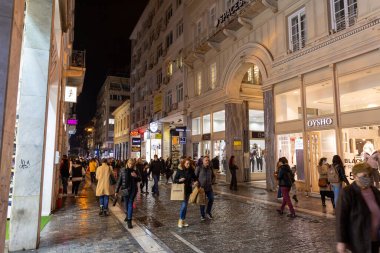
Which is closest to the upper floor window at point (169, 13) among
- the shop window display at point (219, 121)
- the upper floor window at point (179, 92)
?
the upper floor window at point (179, 92)

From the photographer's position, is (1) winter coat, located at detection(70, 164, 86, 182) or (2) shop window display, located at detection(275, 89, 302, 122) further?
(1) winter coat, located at detection(70, 164, 86, 182)

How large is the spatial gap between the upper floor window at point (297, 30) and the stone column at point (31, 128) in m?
11.5

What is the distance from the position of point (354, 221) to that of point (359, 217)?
69mm

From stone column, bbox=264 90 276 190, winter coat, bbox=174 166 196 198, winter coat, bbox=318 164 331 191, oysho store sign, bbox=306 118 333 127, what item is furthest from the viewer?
stone column, bbox=264 90 276 190

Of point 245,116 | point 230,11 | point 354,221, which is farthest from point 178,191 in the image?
point 230,11

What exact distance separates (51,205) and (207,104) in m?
14.4

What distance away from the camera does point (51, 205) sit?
1048 centimetres

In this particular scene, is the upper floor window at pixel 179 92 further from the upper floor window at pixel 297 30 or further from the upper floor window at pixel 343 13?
the upper floor window at pixel 343 13

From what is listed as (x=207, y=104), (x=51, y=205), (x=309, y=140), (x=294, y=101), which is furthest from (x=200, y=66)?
(x=51, y=205)

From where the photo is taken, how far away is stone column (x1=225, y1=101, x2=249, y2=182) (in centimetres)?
1998

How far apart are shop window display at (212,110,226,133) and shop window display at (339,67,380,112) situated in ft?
31.2

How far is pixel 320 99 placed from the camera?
13773mm

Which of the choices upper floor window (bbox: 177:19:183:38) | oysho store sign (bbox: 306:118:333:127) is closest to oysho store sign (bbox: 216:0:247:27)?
upper floor window (bbox: 177:19:183:38)

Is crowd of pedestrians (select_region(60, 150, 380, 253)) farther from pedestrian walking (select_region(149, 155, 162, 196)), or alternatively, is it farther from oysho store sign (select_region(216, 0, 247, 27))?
oysho store sign (select_region(216, 0, 247, 27))
